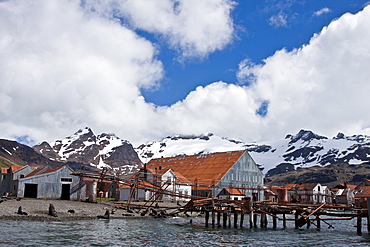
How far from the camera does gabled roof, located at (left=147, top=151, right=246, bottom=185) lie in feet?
269

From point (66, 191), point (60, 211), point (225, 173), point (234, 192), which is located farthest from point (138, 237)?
point (225, 173)

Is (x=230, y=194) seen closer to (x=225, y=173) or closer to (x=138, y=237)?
(x=225, y=173)

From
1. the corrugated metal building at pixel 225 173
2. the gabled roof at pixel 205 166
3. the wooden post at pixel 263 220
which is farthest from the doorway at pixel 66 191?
the wooden post at pixel 263 220

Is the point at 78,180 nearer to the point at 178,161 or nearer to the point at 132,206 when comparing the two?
the point at 132,206

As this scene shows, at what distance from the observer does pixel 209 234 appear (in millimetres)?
33000

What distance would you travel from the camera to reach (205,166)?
9056cm

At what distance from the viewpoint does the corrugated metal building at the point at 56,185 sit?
54406 mm

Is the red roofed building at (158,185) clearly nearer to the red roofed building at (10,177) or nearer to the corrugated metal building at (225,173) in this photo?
the corrugated metal building at (225,173)

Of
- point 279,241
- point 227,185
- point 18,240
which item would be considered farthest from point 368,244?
point 227,185

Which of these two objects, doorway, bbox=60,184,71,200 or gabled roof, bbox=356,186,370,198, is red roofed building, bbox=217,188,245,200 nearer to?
doorway, bbox=60,184,71,200

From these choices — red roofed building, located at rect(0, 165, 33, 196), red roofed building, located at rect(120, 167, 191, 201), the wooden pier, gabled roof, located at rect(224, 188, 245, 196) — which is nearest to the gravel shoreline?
the wooden pier

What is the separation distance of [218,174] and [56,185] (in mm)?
36051

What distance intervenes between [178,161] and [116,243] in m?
76.4

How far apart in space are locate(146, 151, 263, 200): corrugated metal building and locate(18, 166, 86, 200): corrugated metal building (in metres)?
22.9
